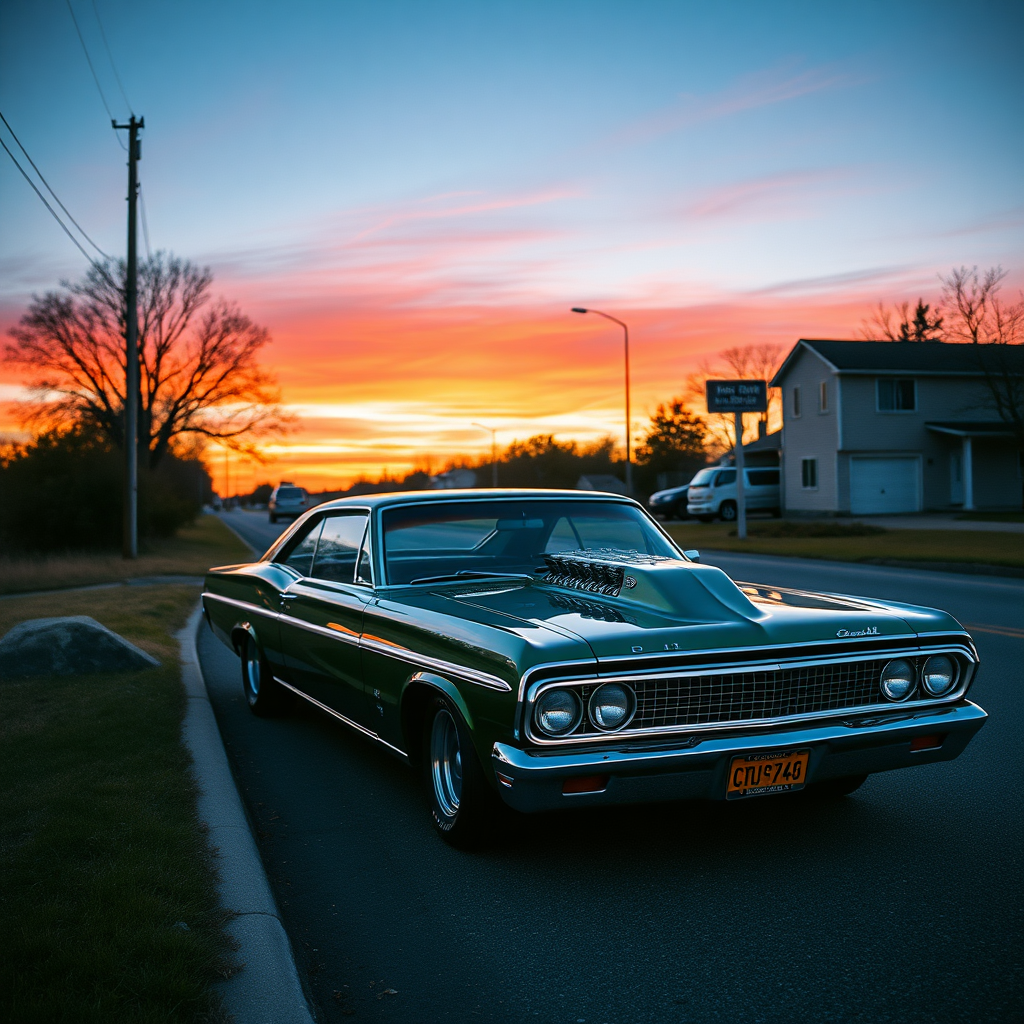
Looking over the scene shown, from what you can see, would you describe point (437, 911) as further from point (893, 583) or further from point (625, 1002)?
point (893, 583)

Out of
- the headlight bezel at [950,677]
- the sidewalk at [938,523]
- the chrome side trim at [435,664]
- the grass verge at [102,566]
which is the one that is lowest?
the grass verge at [102,566]

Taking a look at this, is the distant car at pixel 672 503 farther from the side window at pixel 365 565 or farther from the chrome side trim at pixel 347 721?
the side window at pixel 365 565

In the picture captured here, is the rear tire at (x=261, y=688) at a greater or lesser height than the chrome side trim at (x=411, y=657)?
lesser

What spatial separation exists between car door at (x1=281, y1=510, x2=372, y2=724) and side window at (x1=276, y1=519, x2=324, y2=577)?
0.02m

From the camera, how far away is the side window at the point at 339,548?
5645 millimetres

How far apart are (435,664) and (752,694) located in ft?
4.25

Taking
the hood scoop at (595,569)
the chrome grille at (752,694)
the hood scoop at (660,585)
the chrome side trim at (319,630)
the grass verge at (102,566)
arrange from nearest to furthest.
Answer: the chrome grille at (752,694) → the hood scoop at (660,585) → the hood scoop at (595,569) → the chrome side trim at (319,630) → the grass verge at (102,566)

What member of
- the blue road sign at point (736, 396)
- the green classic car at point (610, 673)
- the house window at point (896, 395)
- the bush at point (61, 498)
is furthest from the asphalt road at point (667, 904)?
the house window at point (896, 395)

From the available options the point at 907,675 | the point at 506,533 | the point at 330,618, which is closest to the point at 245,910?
the point at 330,618

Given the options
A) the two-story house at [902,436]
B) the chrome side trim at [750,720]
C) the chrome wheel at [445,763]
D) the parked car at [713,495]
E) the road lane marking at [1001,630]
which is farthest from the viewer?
the parked car at [713,495]

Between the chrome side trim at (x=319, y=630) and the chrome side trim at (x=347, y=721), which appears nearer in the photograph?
the chrome side trim at (x=347, y=721)

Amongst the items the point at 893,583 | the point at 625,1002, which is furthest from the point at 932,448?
the point at 625,1002

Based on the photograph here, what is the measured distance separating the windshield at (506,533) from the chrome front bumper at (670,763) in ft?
5.40

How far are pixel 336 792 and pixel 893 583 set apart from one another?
38.2 feet
